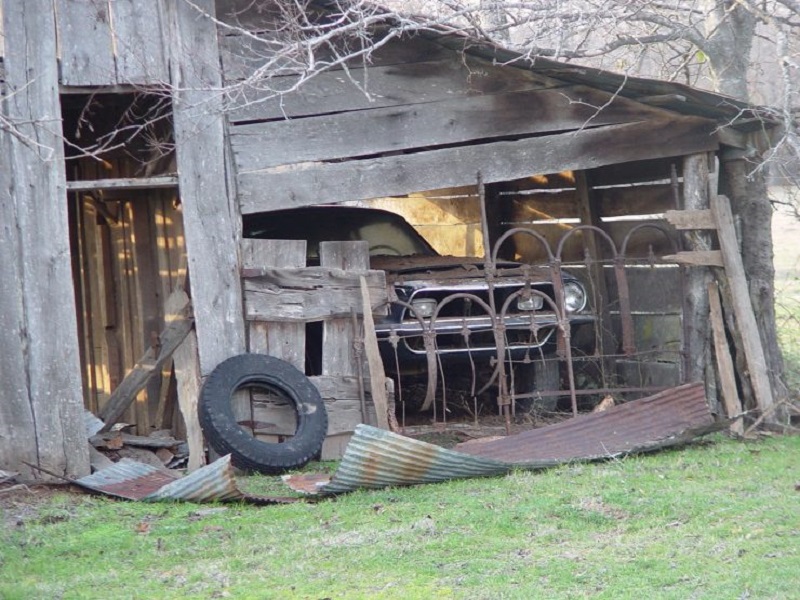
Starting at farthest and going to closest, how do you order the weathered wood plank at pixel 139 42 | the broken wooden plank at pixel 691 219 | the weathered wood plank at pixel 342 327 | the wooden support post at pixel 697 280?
the wooden support post at pixel 697 280 → the broken wooden plank at pixel 691 219 → the weathered wood plank at pixel 342 327 → the weathered wood plank at pixel 139 42

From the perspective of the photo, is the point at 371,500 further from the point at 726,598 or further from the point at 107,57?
the point at 107,57

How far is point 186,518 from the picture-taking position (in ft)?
21.6

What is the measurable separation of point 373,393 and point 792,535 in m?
3.59

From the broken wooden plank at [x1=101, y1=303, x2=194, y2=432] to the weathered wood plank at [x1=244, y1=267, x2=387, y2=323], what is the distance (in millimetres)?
547

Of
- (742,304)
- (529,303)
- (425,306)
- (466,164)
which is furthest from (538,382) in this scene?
(466,164)

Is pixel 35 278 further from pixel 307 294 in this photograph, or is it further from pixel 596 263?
pixel 596 263

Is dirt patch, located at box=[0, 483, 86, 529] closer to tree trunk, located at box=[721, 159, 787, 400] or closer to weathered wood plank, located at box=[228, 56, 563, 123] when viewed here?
weathered wood plank, located at box=[228, 56, 563, 123]

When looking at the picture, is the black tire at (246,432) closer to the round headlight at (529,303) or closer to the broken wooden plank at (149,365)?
the broken wooden plank at (149,365)

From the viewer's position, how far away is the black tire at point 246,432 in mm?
A: 7777

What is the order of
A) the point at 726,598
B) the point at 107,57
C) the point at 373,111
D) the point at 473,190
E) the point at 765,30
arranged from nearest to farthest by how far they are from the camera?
the point at 726,598 → the point at 107,57 → the point at 373,111 → the point at 473,190 → the point at 765,30

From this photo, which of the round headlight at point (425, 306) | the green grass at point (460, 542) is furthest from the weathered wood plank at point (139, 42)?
the green grass at point (460, 542)

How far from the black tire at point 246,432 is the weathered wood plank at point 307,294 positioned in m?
0.40

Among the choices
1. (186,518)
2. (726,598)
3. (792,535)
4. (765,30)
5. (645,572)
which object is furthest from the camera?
(765,30)

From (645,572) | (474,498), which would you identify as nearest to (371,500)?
(474,498)
